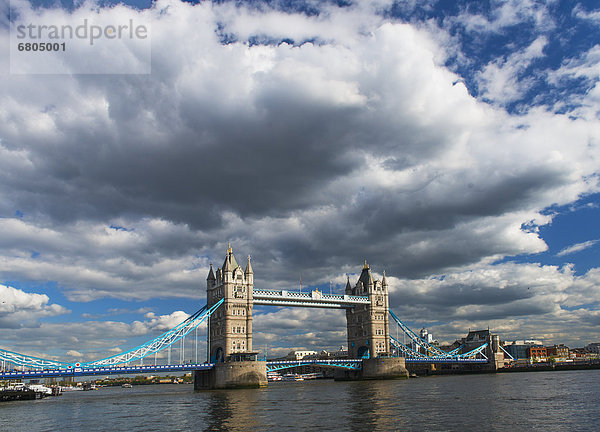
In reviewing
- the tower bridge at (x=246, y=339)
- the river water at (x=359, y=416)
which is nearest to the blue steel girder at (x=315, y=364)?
the tower bridge at (x=246, y=339)

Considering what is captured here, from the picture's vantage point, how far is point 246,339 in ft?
361

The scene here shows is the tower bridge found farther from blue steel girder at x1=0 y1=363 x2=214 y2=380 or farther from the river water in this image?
the river water

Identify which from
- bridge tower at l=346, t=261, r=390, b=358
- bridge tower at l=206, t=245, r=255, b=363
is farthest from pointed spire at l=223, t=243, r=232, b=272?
bridge tower at l=346, t=261, r=390, b=358

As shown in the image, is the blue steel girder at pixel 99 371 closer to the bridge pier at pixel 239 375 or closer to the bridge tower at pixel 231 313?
the bridge pier at pixel 239 375

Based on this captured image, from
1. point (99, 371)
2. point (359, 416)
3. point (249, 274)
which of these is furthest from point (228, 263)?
point (359, 416)

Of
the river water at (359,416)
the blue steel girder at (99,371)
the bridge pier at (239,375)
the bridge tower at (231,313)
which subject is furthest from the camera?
the bridge tower at (231,313)

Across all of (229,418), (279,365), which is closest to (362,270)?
(279,365)

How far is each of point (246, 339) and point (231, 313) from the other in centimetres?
635

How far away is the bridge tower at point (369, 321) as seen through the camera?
450 feet

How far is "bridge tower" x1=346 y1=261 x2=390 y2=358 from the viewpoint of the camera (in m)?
137

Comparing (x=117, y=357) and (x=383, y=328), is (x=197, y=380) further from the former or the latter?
(x=383, y=328)

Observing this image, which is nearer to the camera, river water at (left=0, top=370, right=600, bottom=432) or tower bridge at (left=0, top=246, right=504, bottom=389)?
river water at (left=0, top=370, right=600, bottom=432)

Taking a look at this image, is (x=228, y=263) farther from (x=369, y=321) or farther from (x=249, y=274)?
(x=369, y=321)

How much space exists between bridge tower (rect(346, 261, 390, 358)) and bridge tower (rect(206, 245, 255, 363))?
39445mm
